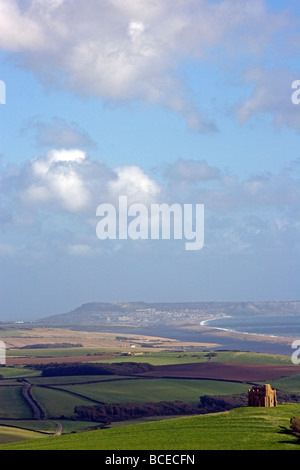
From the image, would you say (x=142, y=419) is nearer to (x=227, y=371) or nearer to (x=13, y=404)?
(x=13, y=404)

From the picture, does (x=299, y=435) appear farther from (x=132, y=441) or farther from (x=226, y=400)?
(x=226, y=400)

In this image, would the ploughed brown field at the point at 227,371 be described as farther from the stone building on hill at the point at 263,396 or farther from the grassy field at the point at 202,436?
the grassy field at the point at 202,436

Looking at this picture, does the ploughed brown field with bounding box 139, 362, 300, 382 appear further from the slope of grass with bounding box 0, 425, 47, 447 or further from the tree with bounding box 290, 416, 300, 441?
the tree with bounding box 290, 416, 300, 441

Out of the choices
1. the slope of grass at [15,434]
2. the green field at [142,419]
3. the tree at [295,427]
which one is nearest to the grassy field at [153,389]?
the green field at [142,419]

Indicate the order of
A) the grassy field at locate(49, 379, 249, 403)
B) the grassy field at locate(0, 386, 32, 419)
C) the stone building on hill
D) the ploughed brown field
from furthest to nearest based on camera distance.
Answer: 1. the ploughed brown field
2. the grassy field at locate(49, 379, 249, 403)
3. the grassy field at locate(0, 386, 32, 419)
4. the stone building on hill

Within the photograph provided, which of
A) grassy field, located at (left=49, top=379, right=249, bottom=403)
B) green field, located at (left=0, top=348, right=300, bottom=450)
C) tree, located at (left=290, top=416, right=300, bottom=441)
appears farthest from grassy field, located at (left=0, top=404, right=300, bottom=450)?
grassy field, located at (left=49, top=379, right=249, bottom=403)

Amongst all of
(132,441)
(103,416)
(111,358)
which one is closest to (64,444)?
(132,441)
